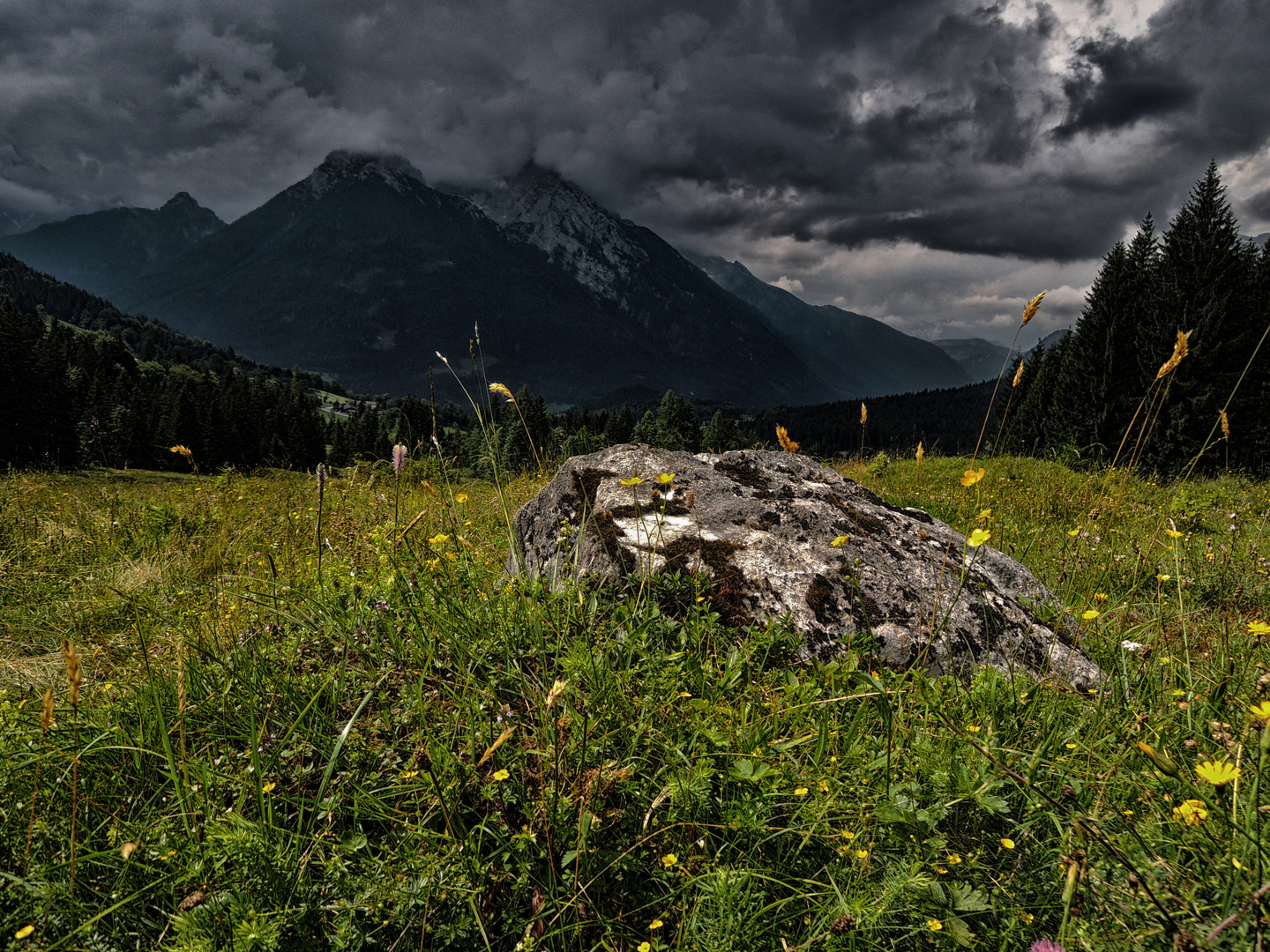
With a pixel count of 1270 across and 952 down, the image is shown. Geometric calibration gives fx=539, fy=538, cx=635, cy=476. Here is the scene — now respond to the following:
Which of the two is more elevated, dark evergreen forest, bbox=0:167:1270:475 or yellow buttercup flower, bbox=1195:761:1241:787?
dark evergreen forest, bbox=0:167:1270:475

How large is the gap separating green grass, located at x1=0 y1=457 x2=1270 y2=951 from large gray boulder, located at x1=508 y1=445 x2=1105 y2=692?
27 cm

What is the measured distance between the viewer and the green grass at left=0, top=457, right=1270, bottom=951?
156 cm

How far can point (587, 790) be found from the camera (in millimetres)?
1901

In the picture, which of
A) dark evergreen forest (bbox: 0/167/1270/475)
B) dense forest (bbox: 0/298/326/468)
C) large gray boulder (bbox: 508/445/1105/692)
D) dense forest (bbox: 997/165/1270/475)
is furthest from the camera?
dense forest (bbox: 0/298/326/468)

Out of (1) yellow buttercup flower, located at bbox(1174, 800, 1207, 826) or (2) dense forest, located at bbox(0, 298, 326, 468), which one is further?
(2) dense forest, located at bbox(0, 298, 326, 468)

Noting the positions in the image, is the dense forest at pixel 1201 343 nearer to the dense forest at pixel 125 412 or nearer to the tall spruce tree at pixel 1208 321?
the tall spruce tree at pixel 1208 321

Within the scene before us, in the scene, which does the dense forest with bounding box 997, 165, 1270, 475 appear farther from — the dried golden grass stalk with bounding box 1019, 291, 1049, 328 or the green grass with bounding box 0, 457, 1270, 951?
the green grass with bounding box 0, 457, 1270, 951

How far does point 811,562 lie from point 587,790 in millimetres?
2324

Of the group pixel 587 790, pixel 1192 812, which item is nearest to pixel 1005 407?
pixel 1192 812

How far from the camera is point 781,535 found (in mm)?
3938

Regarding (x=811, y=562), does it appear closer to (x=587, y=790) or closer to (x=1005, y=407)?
(x=587, y=790)

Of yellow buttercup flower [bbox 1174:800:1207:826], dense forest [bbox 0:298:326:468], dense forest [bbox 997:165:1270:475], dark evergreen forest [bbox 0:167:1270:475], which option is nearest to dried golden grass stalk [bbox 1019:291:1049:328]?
dark evergreen forest [bbox 0:167:1270:475]

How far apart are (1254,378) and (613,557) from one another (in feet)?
107

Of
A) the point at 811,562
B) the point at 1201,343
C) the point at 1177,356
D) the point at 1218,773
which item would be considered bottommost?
the point at 811,562
